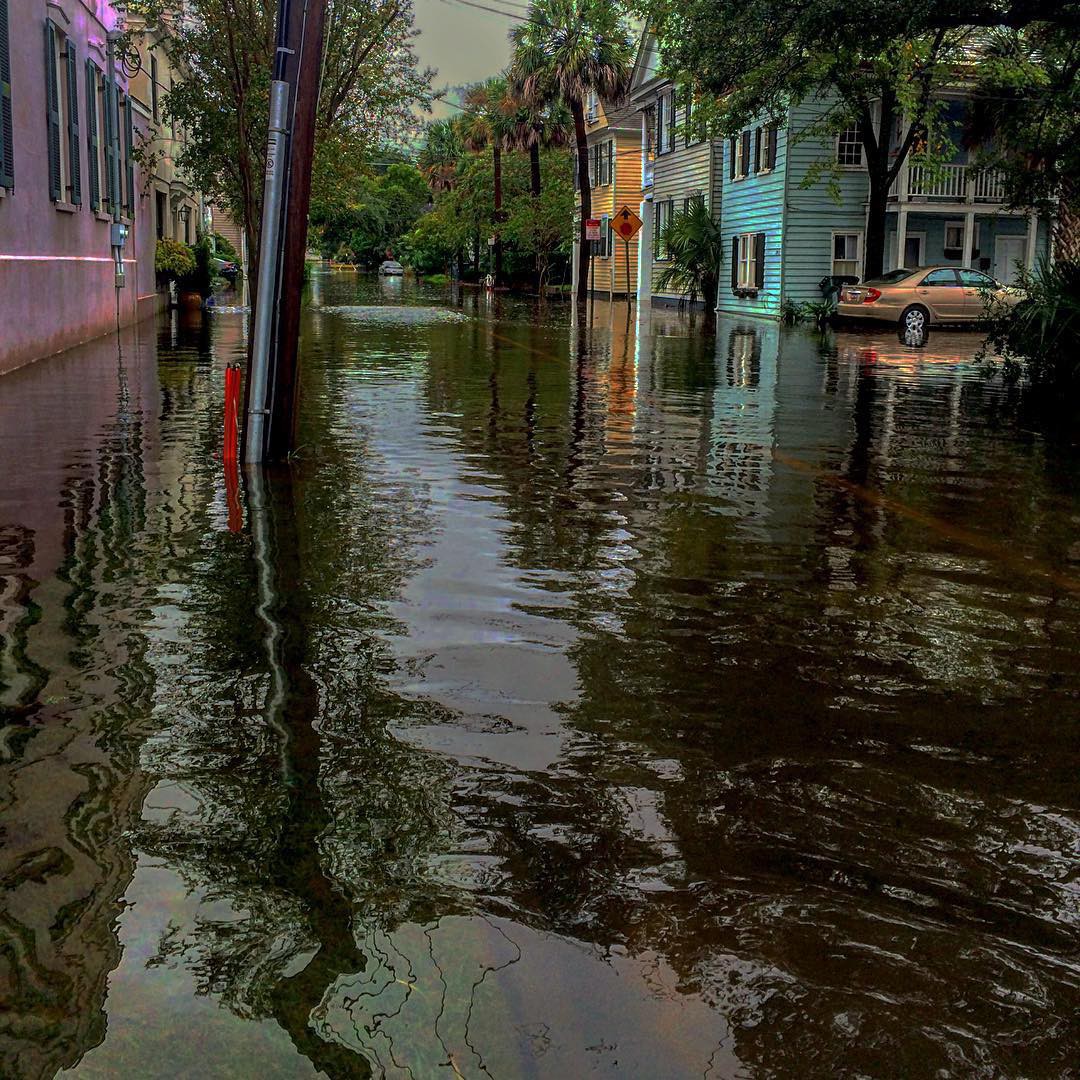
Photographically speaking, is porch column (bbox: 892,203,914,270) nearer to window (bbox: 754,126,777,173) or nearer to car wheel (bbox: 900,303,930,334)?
window (bbox: 754,126,777,173)

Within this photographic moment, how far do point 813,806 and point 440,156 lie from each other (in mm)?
99680

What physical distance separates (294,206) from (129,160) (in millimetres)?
23435

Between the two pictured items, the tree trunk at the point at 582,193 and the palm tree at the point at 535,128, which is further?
the palm tree at the point at 535,128

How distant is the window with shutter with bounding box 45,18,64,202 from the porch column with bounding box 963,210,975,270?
82.1 feet

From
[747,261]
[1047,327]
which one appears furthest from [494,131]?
[1047,327]

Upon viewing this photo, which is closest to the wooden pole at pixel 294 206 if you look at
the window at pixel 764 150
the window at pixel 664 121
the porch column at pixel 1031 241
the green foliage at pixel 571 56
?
the window at pixel 764 150

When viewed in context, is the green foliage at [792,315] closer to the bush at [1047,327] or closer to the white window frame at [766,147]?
the white window frame at [766,147]

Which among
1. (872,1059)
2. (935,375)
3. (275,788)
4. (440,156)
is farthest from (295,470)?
(440,156)

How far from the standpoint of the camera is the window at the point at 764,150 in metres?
38.9

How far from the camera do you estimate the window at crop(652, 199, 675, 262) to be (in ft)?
159

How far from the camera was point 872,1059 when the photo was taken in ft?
9.52

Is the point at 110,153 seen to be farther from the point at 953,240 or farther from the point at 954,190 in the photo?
the point at 953,240

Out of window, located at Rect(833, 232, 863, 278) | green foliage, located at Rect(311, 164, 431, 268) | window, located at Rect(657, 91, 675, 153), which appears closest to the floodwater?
window, located at Rect(833, 232, 863, 278)

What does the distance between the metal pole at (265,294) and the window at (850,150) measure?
3043 cm
